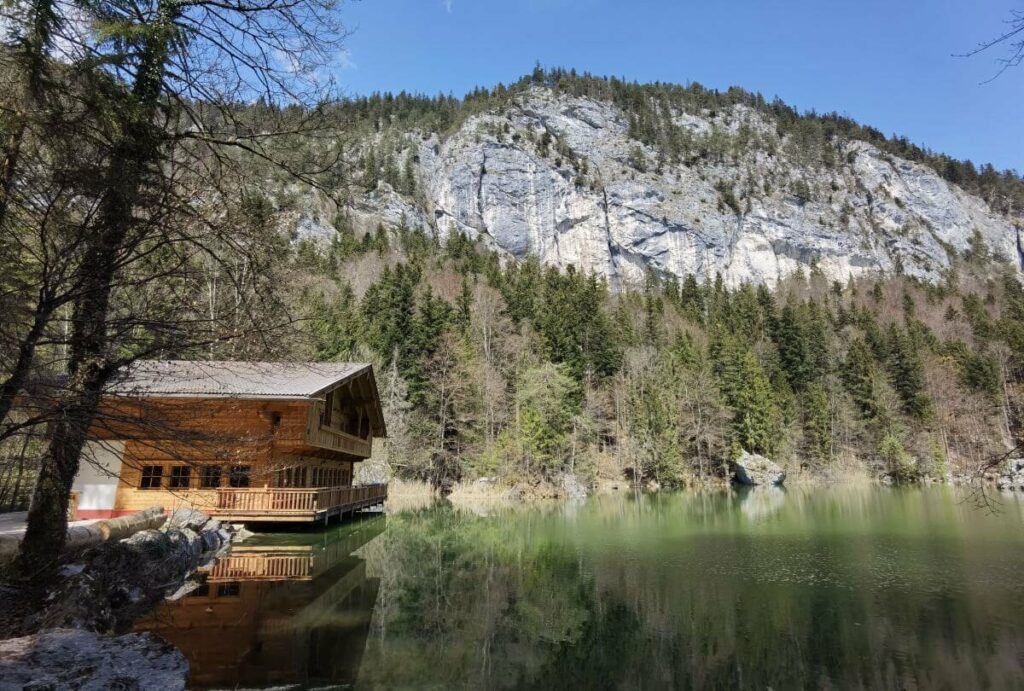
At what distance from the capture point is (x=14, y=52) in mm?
4070

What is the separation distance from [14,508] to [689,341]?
4364cm

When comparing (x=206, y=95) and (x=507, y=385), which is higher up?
(x=507, y=385)

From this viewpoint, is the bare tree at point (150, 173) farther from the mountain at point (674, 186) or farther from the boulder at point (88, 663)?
the mountain at point (674, 186)

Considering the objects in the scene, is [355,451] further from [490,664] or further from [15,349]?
[15,349]

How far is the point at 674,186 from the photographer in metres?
101

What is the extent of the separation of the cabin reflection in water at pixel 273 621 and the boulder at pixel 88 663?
42 centimetres

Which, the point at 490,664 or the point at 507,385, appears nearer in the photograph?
the point at 490,664

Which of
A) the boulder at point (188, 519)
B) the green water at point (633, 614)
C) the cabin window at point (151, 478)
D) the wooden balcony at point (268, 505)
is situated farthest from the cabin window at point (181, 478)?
the green water at point (633, 614)

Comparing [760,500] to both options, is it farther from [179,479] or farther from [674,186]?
[674,186]

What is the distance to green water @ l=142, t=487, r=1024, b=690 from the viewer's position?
22.3 feet

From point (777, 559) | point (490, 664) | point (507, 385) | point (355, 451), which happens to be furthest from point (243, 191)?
point (507, 385)

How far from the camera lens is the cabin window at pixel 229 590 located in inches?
378

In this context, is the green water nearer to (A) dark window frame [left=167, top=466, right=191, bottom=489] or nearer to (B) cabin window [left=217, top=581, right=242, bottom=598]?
(B) cabin window [left=217, top=581, right=242, bottom=598]

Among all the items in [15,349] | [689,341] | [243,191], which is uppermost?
[689,341]
